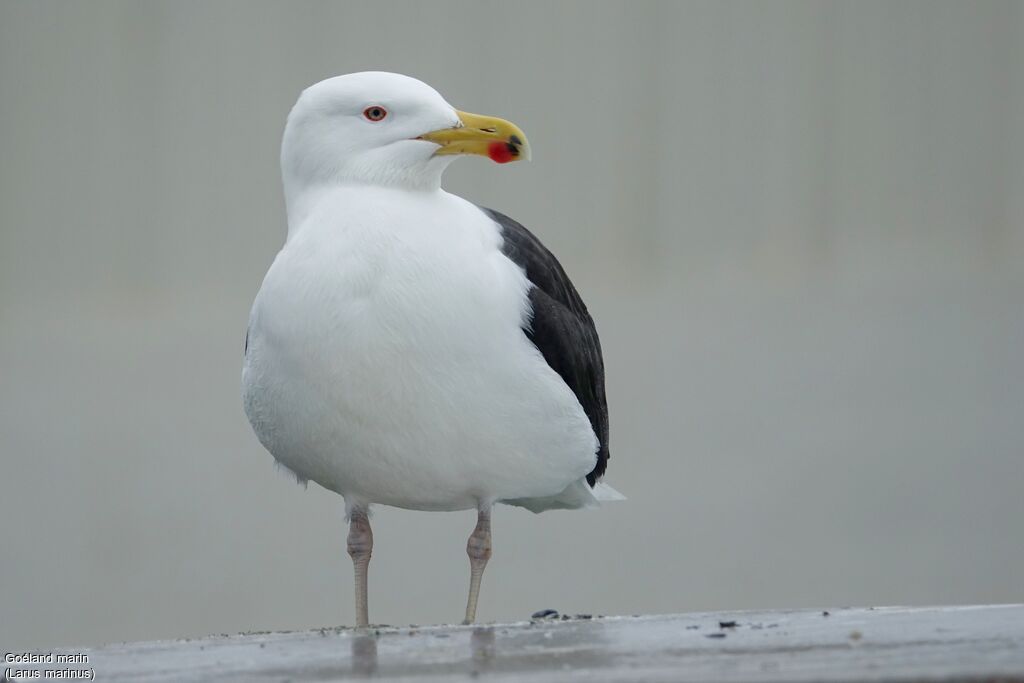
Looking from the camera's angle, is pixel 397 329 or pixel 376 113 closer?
pixel 397 329

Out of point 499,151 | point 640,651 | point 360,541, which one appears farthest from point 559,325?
point 640,651

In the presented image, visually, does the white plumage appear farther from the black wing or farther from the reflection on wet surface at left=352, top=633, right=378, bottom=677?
the reflection on wet surface at left=352, top=633, right=378, bottom=677

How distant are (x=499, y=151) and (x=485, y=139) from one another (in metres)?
0.04

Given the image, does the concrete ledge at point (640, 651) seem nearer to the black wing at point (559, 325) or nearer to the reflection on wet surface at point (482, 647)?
the reflection on wet surface at point (482, 647)

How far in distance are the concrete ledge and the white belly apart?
16.5 inches

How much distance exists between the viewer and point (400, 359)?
3.37 m

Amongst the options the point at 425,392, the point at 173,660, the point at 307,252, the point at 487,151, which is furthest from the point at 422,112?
the point at 173,660

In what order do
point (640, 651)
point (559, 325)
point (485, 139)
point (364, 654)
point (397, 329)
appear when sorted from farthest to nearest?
1. point (559, 325)
2. point (485, 139)
3. point (397, 329)
4. point (364, 654)
5. point (640, 651)

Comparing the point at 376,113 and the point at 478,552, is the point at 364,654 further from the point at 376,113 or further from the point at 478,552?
the point at 376,113

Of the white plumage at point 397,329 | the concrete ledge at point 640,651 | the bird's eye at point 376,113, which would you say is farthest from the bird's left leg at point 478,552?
the bird's eye at point 376,113

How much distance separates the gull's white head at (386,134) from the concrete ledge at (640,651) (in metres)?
1.06

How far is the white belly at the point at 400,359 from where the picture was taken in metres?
3.37

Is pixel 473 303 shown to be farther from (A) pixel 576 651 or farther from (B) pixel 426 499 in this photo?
(A) pixel 576 651

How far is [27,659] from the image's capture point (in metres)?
3.00
